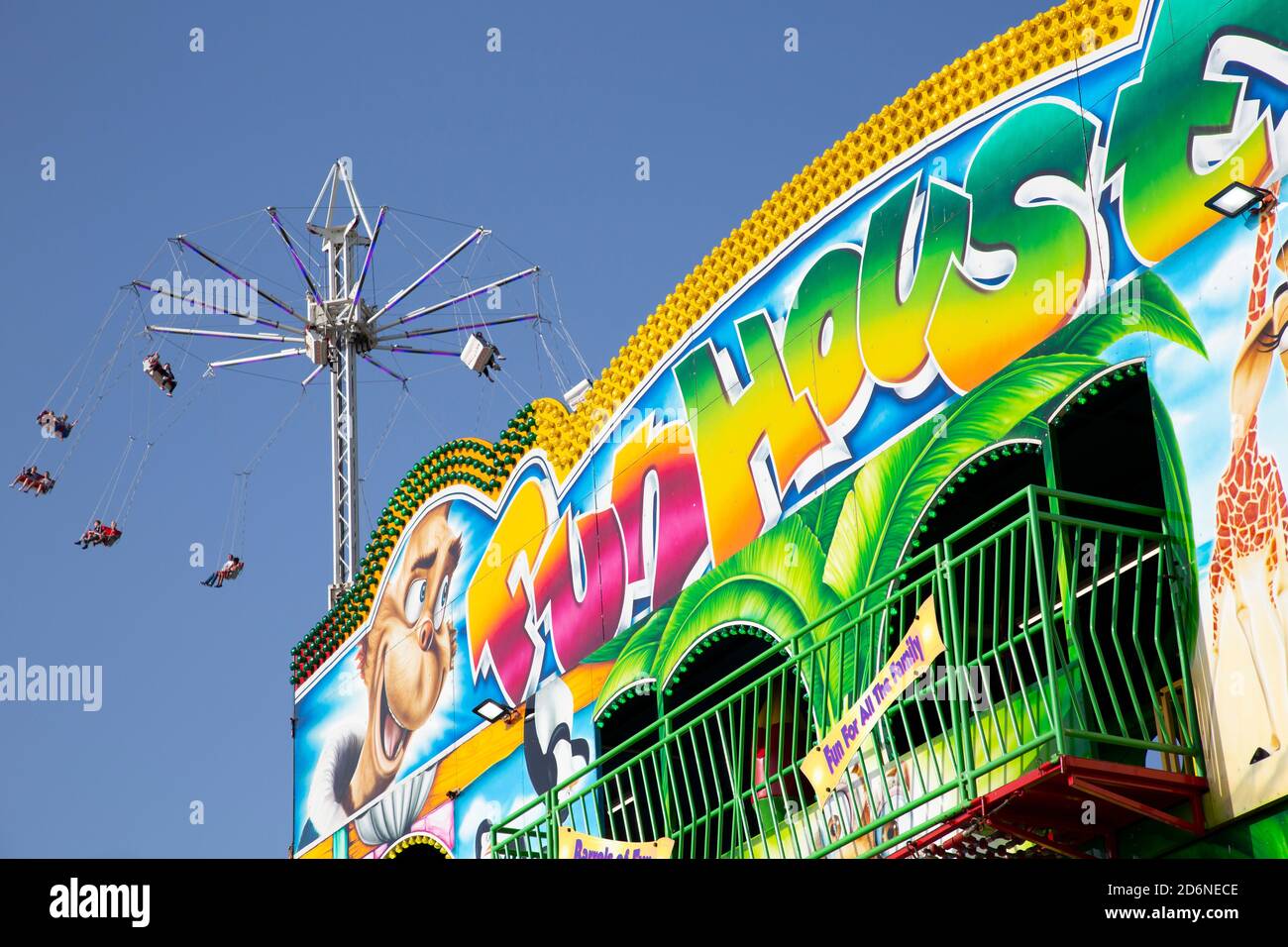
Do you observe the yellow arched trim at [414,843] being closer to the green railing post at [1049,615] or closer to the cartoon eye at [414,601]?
the cartoon eye at [414,601]

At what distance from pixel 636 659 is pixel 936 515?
372cm

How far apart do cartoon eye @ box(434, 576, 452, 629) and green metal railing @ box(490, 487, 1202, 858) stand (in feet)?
12.5

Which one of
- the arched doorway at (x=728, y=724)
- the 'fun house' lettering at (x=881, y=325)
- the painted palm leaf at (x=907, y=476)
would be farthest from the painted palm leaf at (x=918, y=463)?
the arched doorway at (x=728, y=724)

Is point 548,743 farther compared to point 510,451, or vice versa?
point 510,451

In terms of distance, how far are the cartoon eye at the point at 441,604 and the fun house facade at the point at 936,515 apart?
0.04 m

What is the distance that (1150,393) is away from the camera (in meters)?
12.1

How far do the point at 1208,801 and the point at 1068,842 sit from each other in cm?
82

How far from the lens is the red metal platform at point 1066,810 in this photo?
10.6 m

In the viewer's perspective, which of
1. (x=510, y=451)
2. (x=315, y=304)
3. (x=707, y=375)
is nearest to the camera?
(x=707, y=375)

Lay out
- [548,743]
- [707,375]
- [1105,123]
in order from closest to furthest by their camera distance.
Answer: [1105,123]
[707,375]
[548,743]

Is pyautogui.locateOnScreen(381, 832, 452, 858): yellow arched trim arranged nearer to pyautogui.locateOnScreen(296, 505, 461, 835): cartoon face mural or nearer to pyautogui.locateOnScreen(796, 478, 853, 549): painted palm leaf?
pyautogui.locateOnScreen(296, 505, 461, 835): cartoon face mural

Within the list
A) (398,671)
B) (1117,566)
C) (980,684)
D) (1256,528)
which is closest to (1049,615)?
(1117,566)
